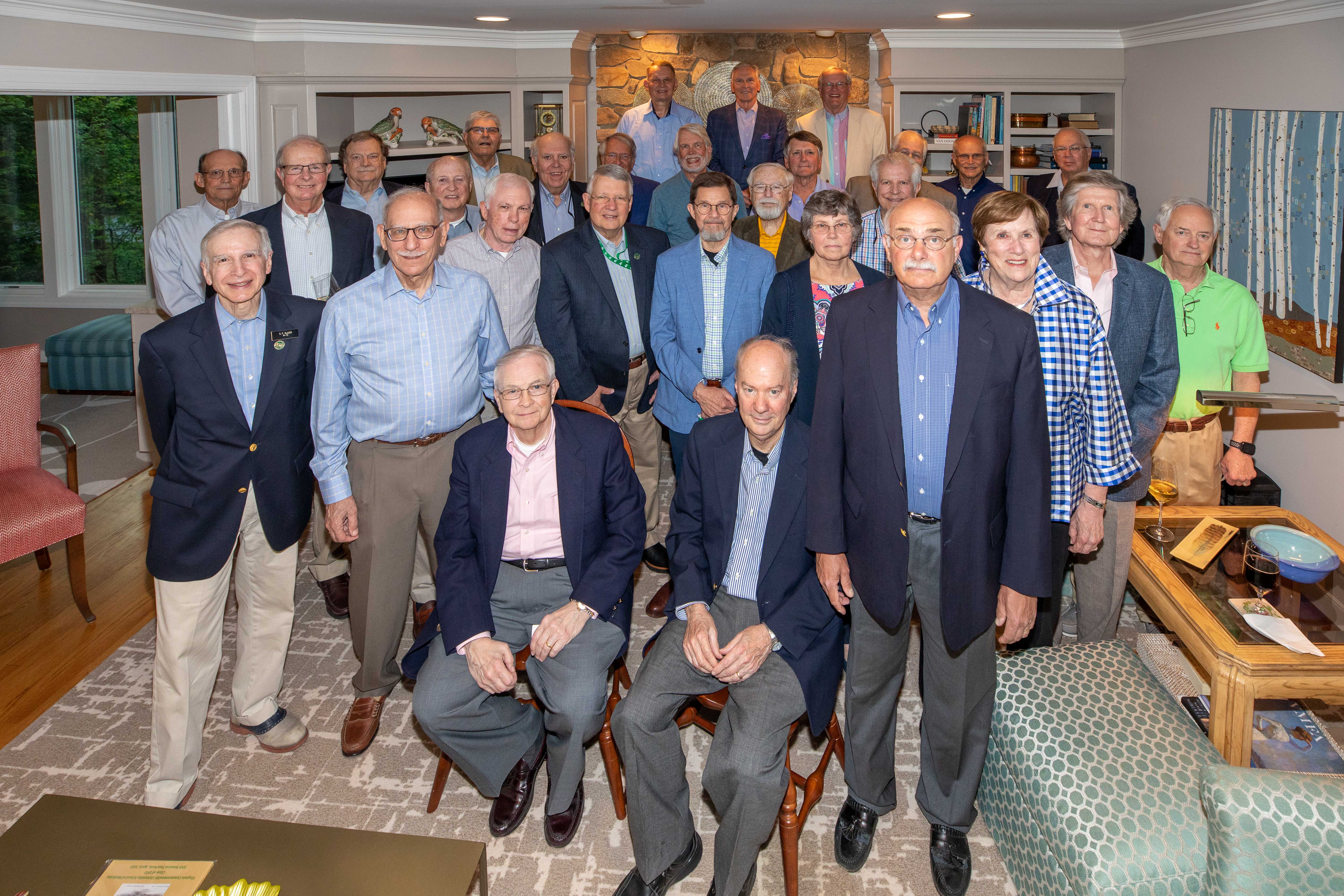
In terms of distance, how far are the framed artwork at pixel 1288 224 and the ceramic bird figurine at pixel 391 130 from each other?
5043 mm

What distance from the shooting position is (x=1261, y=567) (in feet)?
10.2

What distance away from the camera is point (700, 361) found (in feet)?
13.1

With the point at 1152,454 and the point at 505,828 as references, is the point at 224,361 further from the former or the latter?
the point at 1152,454

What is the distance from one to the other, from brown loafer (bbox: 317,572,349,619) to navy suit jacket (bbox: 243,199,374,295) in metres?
1.25

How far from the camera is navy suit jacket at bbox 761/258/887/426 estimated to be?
3.60m

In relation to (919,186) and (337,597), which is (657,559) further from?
(919,186)

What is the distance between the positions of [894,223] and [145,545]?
4268 mm

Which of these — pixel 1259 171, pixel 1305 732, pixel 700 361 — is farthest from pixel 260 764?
pixel 1259 171

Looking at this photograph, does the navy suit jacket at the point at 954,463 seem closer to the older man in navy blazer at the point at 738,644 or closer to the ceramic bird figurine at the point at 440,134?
the older man in navy blazer at the point at 738,644

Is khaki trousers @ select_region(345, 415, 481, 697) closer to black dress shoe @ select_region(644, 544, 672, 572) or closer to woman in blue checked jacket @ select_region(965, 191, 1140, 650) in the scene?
black dress shoe @ select_region(644, 544, 672, 572)

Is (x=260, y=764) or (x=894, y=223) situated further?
(x=260, y=764)

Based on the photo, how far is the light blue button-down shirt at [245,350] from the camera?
3102mm

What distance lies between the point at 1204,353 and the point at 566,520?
2.42 m

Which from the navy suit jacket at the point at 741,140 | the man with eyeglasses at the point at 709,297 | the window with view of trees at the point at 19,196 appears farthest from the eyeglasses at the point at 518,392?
the window with view of trees at the point at 19,196
